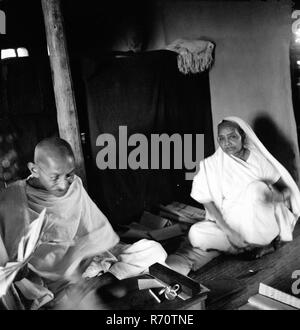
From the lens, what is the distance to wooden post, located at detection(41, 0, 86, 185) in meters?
3.39

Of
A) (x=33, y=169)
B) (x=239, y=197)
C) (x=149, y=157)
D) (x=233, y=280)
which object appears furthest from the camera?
(x=239, y=197)

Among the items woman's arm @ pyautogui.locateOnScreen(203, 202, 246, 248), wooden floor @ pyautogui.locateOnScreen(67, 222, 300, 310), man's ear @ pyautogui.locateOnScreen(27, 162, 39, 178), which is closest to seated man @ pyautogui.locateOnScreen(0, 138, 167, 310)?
man's ear @ pyautogui.locateOnScreen(27, 162, 39, 178)

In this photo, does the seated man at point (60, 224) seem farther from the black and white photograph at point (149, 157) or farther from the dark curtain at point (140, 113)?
the dark curtain at point (140, 113)

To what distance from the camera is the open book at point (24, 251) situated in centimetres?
303

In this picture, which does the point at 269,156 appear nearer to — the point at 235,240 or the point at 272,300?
the point at 235,240

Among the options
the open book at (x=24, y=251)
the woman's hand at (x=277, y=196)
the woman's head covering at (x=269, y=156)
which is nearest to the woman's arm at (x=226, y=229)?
the woman's hand at (x=277, y=196)

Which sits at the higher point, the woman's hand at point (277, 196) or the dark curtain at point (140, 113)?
the dark curtain at point (140, 113)

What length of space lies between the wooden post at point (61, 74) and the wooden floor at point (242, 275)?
1.66 m

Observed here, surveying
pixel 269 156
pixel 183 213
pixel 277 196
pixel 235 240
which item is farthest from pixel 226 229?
pixel 269 156

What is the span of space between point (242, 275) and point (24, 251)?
1.93 meters

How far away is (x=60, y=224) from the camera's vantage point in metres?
3.40

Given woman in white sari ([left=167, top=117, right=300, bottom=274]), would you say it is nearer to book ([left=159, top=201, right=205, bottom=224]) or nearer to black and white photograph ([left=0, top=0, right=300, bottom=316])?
black and white photograph ([left=0, top=0, right=300, bottom=316])

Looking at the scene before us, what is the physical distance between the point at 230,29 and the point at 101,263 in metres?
2.54
